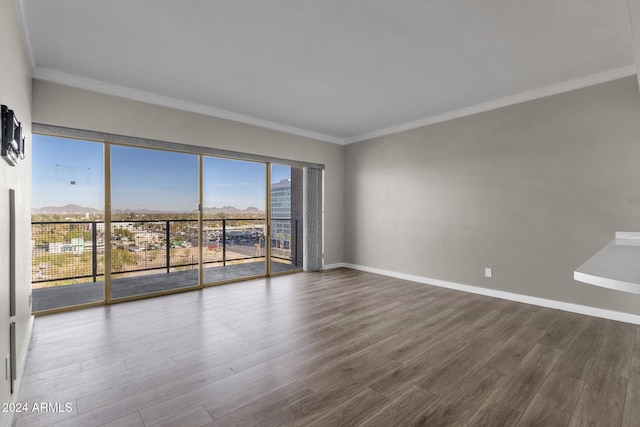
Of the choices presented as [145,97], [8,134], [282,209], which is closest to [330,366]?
[8,134]

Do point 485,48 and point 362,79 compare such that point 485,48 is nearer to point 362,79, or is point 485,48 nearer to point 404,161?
point 362,79

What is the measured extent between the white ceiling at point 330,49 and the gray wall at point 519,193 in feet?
1.22

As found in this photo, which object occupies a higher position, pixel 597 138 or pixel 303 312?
pixel 597 138

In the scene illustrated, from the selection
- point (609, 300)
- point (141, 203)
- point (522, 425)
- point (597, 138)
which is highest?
point (597, 138)

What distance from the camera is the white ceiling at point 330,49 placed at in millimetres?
2221

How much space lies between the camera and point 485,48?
107 inches

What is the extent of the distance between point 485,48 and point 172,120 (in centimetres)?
383

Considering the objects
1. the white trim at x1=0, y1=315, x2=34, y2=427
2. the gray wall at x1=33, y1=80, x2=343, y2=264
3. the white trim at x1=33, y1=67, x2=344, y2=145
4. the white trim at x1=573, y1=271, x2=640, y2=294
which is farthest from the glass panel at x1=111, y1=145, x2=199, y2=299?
the white trim at x1=573, y1=271, x2=640, y2=294

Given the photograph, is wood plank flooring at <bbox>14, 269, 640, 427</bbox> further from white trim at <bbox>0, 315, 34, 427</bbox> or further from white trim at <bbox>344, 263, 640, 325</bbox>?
white trim at <bbox>344, 263, 640, 325</bbox>

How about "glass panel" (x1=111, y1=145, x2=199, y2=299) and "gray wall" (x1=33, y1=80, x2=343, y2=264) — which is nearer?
"gray wall" (x1=33, y1=80, x2=343, y2=264)

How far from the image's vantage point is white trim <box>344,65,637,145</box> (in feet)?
10.3

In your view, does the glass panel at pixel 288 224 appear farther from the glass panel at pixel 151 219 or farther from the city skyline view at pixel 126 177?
the glass panel at pixel 151 219

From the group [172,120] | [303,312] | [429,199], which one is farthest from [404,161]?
[172,120]

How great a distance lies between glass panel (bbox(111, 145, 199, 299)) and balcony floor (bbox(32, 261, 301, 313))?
1 cm
